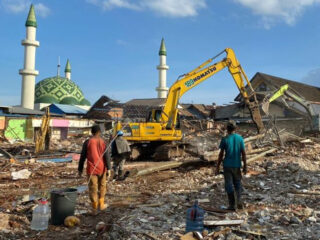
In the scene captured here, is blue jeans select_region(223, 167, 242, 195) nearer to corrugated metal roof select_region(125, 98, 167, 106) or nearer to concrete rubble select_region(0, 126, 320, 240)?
concrete rubble select_region(0, 126, 320, 240)

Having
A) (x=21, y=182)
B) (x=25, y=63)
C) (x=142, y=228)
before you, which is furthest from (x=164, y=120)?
(x=25, y=63)

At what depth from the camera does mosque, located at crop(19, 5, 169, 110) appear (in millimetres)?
39312

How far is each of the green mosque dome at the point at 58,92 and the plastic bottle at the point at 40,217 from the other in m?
51.8

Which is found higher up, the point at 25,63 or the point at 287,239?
the point at 25,63

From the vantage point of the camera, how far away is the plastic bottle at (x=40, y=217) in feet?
16.5

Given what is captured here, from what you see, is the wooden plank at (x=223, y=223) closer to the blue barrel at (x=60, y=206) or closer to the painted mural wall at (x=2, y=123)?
the blue barrel at (x=60, y=206)

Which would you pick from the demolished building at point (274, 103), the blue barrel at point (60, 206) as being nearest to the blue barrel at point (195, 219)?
the blue barrel at point (60, 206)

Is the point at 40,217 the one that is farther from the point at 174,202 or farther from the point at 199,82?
the point at 199,82

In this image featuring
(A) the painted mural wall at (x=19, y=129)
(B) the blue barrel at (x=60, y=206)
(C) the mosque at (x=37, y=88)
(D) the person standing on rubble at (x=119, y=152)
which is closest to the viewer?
(B) the blue barrel at (x=60, y=206)

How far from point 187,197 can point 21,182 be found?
5.18 m

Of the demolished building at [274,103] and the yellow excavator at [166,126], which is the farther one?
the demolished building at [274,103]

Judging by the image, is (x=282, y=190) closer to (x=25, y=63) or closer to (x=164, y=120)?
(x=164, y=120)

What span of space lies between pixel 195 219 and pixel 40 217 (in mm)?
2443

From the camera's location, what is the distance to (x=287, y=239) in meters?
4.53
